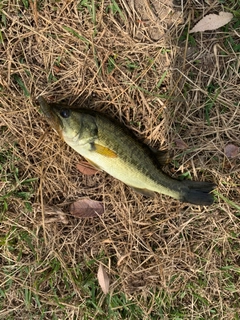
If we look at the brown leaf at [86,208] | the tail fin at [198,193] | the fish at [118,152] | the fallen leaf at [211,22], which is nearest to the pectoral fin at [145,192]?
the fish at [118,152]

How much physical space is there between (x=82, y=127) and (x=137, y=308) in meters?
1.81

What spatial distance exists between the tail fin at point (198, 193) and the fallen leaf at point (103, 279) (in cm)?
100

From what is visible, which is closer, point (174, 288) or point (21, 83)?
point (21, 83)

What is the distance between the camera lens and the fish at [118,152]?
294 centimetres

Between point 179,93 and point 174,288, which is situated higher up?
point 179,93

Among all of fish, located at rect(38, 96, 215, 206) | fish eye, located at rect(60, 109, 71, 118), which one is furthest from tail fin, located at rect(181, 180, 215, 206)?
fish eye, located at rect(60, 109, 71, 118)

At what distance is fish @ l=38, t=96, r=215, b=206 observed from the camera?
116 inches

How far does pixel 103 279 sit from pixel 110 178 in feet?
3.05

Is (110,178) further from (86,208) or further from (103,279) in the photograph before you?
(103,279)

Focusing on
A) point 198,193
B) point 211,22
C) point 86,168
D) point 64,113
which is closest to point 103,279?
point 86,168

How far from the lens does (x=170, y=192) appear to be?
3.22 m

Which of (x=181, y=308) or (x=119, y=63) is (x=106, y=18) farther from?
(x=181, y=308)

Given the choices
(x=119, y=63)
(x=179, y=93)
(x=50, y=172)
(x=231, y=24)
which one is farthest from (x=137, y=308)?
(x=231, y=24)

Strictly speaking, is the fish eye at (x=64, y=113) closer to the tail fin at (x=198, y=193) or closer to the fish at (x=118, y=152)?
the fish at (x=118, y=152)
